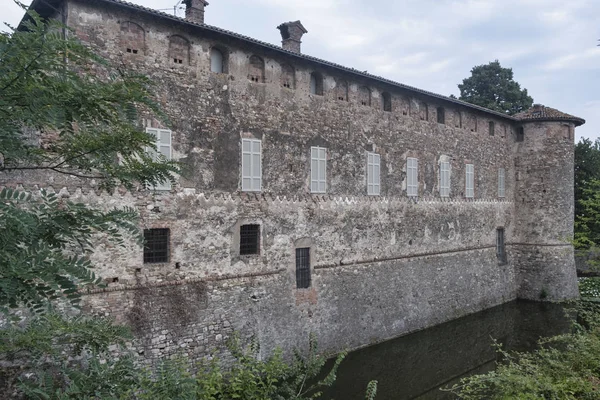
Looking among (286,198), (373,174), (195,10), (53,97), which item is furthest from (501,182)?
(53,97)

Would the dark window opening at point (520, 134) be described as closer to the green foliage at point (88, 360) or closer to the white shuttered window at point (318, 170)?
the white shuttered window at point (318, 170)

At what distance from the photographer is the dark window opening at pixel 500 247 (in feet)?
72.3

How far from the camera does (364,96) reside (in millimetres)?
15758

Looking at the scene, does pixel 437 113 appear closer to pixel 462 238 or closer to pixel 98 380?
pixel 462 238

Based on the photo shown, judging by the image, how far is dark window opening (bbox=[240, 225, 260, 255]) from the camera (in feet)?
41.5

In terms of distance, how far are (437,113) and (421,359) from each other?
9824 millimetres

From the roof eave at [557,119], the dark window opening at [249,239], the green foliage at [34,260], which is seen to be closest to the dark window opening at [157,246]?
the dark window opening at [249,239]

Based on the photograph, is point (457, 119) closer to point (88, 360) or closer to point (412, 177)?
point (412, 177)

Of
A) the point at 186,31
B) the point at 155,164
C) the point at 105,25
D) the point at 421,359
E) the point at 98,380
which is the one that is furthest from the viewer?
the point at 421,359


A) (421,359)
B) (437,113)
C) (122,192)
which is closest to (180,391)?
(122,192)

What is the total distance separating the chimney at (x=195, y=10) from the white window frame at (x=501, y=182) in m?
15.8

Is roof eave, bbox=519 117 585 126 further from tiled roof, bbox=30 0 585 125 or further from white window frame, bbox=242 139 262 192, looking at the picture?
white window frame, bbox=242 139 262 192

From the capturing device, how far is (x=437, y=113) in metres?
18.6

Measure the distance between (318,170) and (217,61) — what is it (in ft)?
14.8
